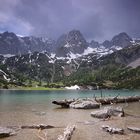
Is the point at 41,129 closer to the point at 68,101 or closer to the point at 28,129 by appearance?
the point at 28,129

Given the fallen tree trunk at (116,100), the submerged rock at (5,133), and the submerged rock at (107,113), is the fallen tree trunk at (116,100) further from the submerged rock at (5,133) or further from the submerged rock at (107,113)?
the submerged rock at (5,133)

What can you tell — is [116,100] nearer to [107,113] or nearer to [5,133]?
[107,113]

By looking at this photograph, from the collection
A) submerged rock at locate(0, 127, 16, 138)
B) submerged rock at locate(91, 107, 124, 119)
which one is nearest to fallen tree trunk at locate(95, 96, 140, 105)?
submerged rock at locate(91, 107, 124, 119)

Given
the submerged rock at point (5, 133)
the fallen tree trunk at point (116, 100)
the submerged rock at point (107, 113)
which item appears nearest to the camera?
the submerged rock at point (5, 133)

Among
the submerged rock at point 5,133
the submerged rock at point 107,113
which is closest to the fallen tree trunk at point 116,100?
the submerged rock at point 107,113

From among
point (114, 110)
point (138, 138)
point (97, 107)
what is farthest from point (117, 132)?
point (97, 107)

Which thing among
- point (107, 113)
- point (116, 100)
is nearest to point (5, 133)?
point (107, 113)

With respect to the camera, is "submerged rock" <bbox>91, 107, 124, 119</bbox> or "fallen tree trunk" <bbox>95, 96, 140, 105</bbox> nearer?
"submerged rock" <bbox>91, 107, 124, 119</bbox>

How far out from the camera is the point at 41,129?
102 feet

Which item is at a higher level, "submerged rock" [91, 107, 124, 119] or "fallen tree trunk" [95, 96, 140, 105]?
"fallen tree trunk" [95, 96, 140, 105]

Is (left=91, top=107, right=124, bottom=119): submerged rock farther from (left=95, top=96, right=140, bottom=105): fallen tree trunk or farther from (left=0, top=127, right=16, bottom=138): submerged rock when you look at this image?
(left=95, top=96, right=140, bottom=105): fallen tree trunk

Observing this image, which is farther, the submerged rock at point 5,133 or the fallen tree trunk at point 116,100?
the fallen tree trunk at point 116,100

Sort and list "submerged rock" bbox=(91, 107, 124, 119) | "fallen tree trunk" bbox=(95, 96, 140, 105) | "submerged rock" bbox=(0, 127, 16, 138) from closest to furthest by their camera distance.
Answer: "submerged rock" bbox=(0, 127, 16, 138)
"submerged rock" bbox=(91, 107, 124, 119)
"fallen tree trunk" bbox=(95, 96, 140, 105)

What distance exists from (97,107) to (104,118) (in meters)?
23.0
